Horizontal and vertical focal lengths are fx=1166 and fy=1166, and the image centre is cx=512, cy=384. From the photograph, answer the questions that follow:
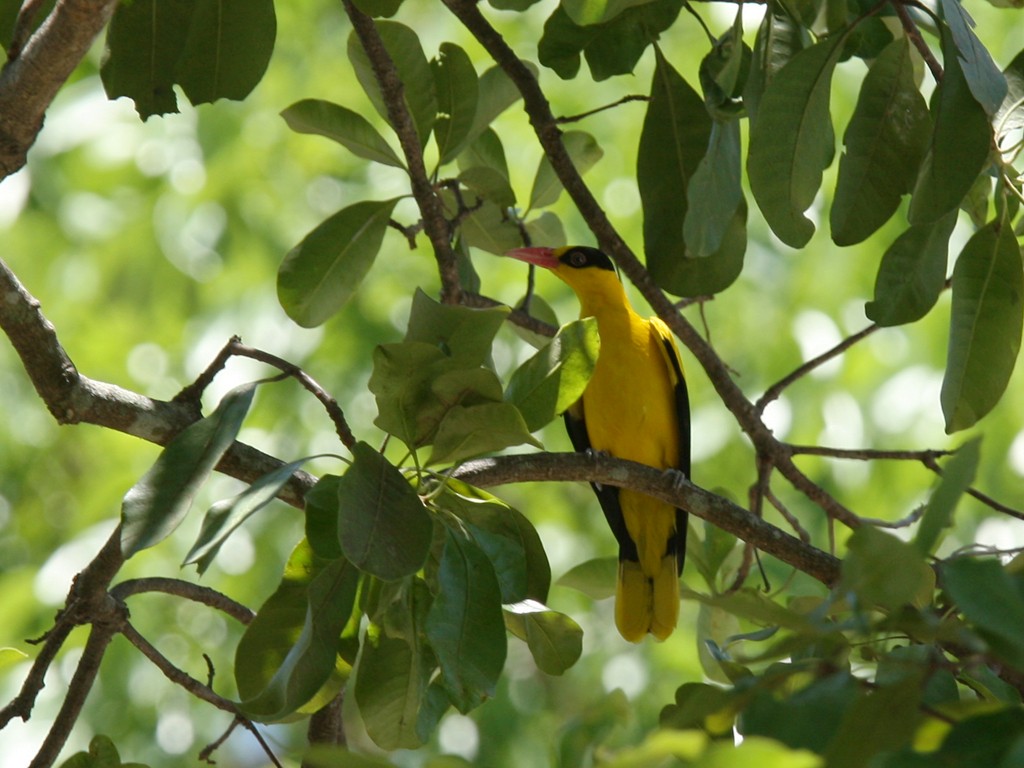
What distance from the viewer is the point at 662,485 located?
2.73 m

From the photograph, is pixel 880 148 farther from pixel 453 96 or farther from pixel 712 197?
pixel 453 96

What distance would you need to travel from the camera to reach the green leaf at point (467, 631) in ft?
6.57

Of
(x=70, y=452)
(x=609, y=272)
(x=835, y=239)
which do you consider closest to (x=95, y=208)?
(x=70, y=452)

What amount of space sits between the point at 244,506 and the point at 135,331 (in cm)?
408

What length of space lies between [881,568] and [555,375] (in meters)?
1.08

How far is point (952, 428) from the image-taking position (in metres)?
2.53

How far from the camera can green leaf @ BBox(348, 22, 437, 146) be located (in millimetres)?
3240

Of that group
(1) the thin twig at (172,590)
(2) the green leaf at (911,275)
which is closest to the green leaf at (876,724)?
(2) the green leaf at (911,275)

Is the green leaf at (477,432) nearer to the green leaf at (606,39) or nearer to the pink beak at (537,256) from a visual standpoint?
the green leaf at (606,39)

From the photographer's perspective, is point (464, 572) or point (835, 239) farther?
point (835, 239)

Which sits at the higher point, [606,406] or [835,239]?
[606,406]

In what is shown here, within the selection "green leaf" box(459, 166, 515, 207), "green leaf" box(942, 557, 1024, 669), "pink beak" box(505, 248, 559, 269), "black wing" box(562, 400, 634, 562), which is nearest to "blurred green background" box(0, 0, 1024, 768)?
"pink beak" box(505, 248, 559, 269)

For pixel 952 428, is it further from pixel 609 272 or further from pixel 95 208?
pixel 95 208

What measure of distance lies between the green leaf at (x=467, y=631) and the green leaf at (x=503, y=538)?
9 centimetres
